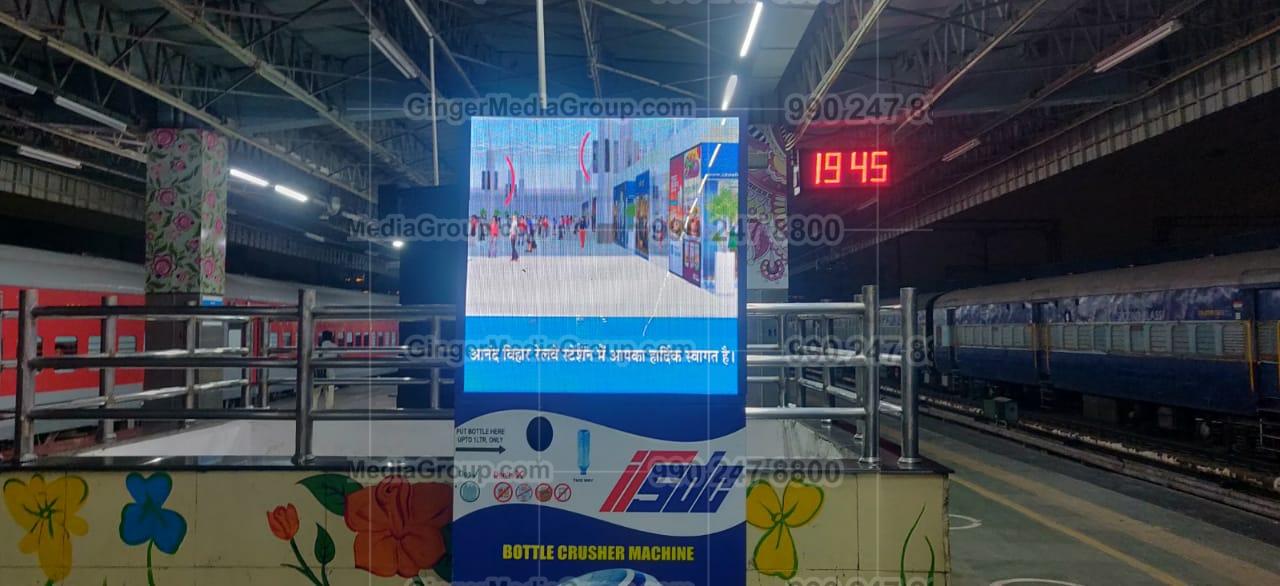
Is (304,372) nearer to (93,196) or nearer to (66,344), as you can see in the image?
(66,344)

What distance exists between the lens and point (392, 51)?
28.3 feet

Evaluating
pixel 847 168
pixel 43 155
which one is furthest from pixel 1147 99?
pixel 43 155

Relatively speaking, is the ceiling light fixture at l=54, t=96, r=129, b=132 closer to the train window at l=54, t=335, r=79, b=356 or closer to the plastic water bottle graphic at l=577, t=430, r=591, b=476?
the train window at l=54, t=335, r=79, b=356

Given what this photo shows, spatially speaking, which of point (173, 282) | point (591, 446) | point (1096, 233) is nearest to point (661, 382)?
point (591, 446)

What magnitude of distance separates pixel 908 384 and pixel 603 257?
1.23 meters

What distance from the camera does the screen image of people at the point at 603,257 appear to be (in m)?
2.45

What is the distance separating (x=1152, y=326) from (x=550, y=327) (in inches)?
482

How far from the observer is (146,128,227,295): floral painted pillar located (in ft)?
41.2

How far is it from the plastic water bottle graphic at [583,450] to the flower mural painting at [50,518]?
6.33 feet

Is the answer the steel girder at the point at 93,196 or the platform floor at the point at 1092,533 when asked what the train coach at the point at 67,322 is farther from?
the platform floor at the point at 1092,533

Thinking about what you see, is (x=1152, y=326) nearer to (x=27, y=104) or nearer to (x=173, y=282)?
(x=173, y=282)

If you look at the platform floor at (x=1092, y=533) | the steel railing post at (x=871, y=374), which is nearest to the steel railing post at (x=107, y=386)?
the steel railing post at (x=871, y=374)

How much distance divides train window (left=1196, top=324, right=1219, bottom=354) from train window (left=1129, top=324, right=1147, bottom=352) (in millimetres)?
1081

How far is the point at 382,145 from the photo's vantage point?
582 inches
